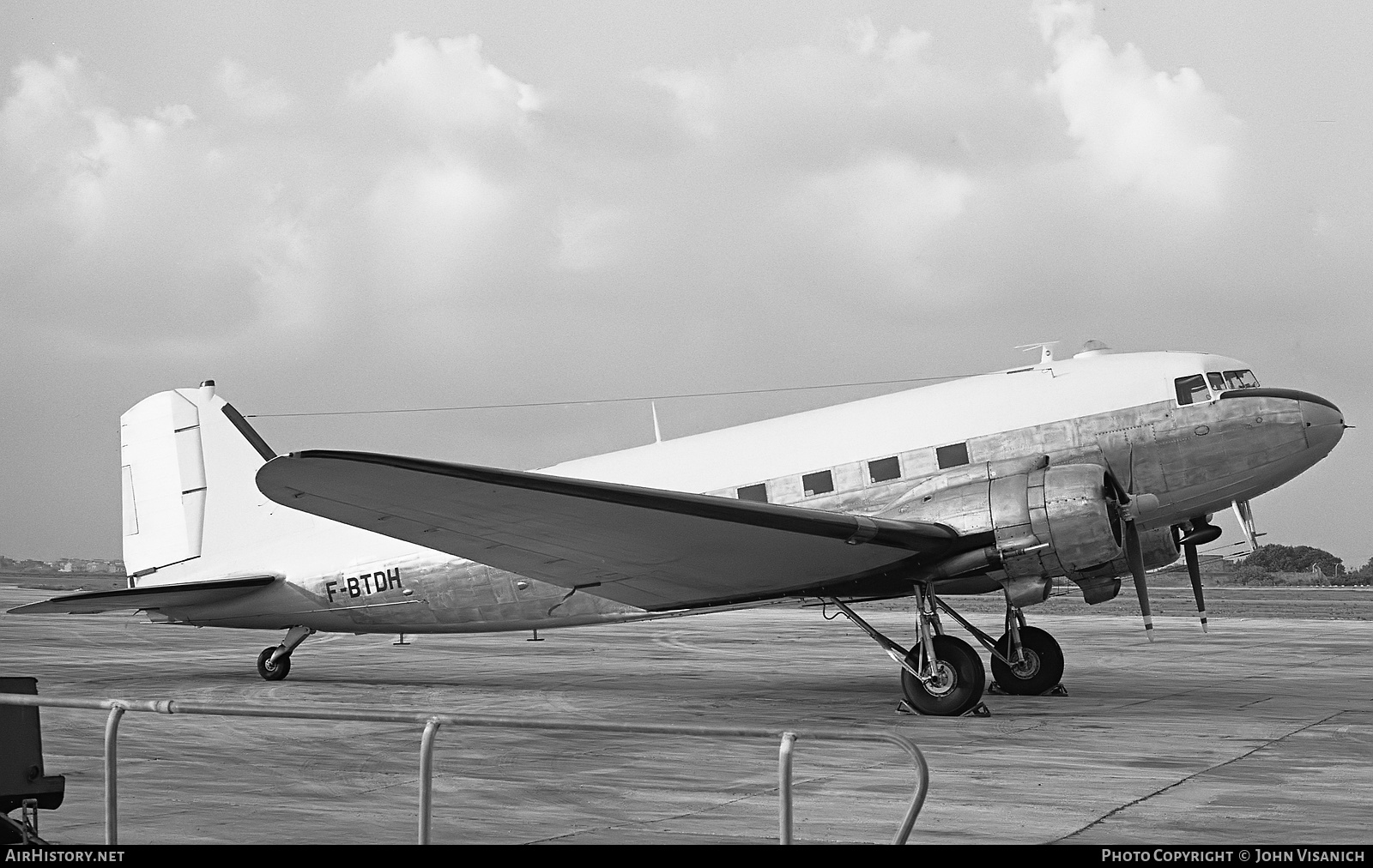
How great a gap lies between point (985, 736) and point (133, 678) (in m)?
13.1

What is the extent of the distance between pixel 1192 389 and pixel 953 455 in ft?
9.24

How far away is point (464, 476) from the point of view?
11.0 m

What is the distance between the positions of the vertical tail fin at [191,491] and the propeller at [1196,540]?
38.9 feet

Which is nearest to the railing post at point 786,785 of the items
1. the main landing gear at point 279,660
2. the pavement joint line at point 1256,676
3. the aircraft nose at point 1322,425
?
the pavement joint line at point 1256,676

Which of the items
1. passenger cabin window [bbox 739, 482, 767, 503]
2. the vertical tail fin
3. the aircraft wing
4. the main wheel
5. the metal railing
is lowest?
the main wheel

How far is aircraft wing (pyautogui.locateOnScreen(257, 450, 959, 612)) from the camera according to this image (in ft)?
36.2

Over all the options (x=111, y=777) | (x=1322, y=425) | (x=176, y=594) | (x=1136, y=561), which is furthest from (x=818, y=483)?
(x=111, y=777)

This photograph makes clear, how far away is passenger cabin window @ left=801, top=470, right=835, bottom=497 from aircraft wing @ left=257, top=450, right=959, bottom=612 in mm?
1176

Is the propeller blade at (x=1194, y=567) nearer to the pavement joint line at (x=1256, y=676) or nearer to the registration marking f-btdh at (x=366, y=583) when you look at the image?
the pavement joint line at (x=1256, y=676)

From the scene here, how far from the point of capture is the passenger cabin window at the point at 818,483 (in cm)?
1495

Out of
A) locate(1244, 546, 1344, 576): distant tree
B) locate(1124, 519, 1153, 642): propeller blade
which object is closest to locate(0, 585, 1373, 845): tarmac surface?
locate(1124, 519, 1153, 642): propeller blade

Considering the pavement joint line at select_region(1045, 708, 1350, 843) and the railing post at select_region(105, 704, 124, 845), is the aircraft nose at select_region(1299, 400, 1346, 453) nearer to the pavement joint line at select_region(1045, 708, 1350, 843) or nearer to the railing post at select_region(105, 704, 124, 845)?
the pavement joint line at select_region(1045, 708, 1350, 843)

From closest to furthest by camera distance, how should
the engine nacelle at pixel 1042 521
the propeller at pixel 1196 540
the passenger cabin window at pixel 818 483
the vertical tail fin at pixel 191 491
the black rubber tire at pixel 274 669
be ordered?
the engine nacelle at pixel 1042 521
the passenger cabin window at pixel 818 483
the propeller at pixel 1196 540
the black rubber tire at pixel 274 669
the vertical tail fin at pixel 191 491

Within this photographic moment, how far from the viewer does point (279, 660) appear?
1820 centimetres
